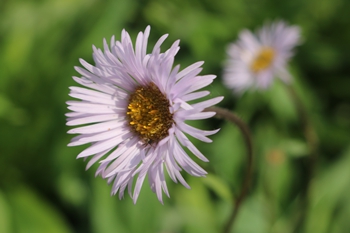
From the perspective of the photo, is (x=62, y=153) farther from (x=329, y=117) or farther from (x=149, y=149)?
(x=329, y=117)

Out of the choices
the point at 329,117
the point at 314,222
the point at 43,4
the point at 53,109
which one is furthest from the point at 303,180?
the point at 43,4

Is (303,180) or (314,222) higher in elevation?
(303,180)

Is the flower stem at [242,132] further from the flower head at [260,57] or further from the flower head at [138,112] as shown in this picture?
the flower head at [260,57]

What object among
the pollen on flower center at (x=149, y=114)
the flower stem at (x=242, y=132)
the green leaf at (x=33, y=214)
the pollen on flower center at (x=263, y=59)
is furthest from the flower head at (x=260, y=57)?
the green leaf at (x=33, y=214)

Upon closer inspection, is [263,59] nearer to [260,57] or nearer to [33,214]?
[260,57]

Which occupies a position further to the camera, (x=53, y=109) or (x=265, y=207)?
(x=53, y=109)

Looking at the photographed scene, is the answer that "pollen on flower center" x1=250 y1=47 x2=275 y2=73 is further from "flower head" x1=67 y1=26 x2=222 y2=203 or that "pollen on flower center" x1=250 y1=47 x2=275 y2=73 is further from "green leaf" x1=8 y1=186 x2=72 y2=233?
"green leaf" x1=8 y1=186 x2=72 y2=233
